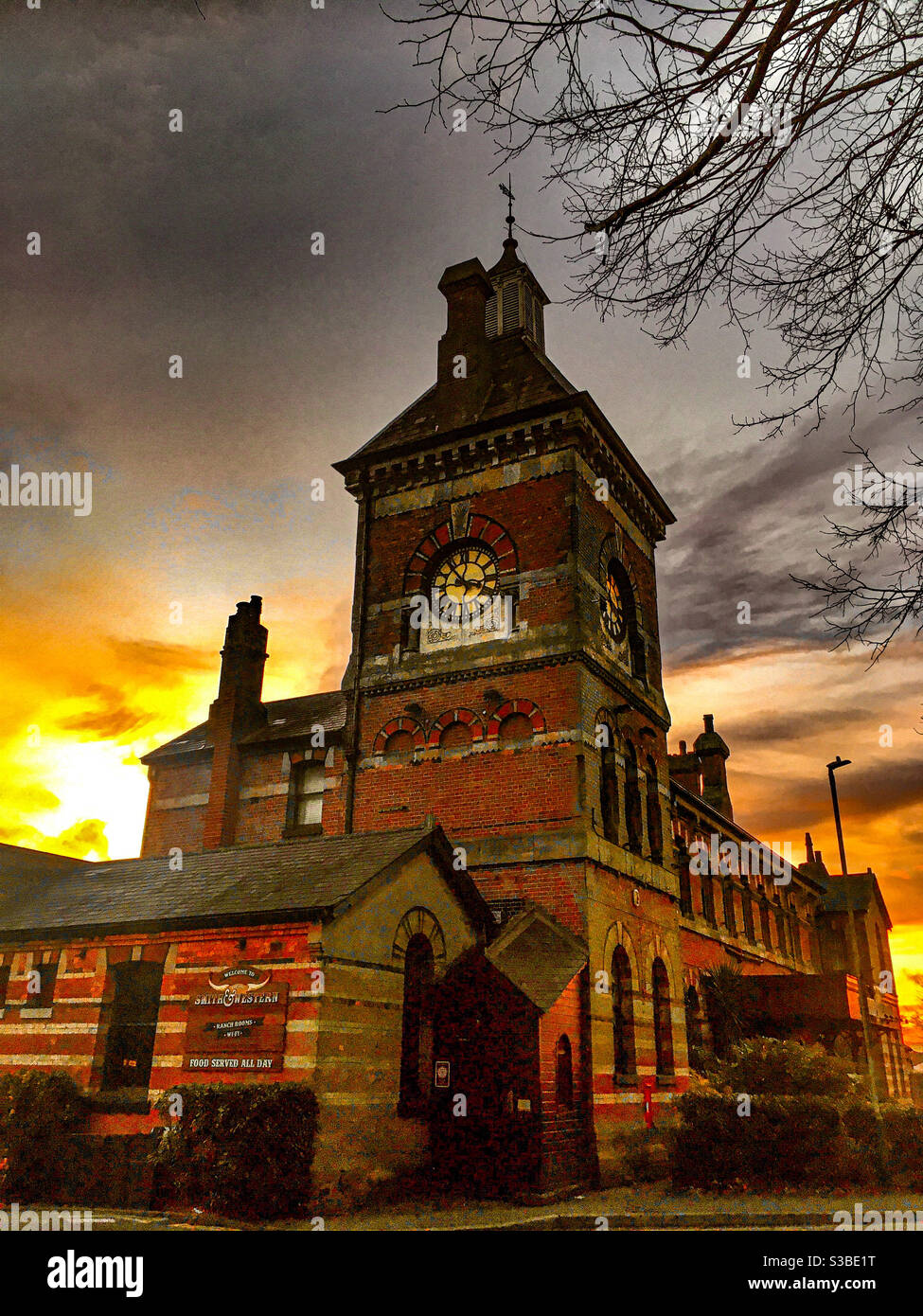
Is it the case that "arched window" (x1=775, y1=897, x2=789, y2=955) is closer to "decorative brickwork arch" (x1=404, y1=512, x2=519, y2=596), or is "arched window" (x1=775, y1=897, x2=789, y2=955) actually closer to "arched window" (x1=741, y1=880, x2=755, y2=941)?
"arched window" (x1=741, y1=880, x2=755, y2=941)

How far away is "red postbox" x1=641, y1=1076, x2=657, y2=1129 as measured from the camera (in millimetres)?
18875

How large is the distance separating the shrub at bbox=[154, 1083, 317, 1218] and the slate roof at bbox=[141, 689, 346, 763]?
11882 mm

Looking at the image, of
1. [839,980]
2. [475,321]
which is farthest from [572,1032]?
[475,321]

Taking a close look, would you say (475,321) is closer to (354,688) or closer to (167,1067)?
(354,688)

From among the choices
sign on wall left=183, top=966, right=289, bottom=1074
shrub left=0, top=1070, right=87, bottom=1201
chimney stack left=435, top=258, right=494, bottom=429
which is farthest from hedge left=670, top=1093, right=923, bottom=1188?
chimney stack left=435, top=258, right=494, bottom=429

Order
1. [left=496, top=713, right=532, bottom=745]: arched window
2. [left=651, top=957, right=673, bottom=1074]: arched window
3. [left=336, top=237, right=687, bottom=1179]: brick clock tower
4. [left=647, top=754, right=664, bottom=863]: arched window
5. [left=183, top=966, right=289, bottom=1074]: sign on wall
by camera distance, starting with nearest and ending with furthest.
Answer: [left=183, top=966, right=289, bottom=1074]: sign on wall, [left=336, top=237, right=687, bottom=1179]: brick clock tower, [left=496, top=713, right=532, bottom=745]: arched window, [left=651, top=957, right=673, bottom=1074]: arched window, [left=647, top=754, right=664, bottom=863]: arched window

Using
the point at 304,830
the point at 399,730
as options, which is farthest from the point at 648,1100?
the point at 304,830

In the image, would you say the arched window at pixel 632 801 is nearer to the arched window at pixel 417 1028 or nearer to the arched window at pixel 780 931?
the arched window at pixel 417 1028

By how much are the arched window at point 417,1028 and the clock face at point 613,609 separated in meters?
9.45

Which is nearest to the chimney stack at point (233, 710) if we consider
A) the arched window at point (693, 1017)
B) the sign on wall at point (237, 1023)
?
the sign on wall at point (237, 1023)

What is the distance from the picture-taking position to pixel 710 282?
5820mm

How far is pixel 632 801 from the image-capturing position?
2209 cm

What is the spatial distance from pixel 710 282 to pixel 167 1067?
1342 cm

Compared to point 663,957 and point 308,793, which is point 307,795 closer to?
point 308,793
